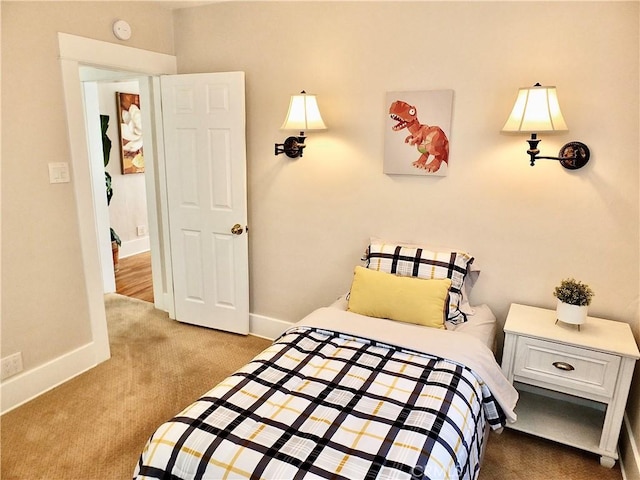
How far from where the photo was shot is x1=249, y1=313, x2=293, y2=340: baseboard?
337 cm

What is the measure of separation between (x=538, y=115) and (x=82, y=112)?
261 cm

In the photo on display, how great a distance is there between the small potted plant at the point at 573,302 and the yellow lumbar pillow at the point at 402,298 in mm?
544

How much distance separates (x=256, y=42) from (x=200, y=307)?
2.03 m

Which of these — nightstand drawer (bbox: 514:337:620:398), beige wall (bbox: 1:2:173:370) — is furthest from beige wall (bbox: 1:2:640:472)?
nightstand drawer (bbox: 514:337:620:398)

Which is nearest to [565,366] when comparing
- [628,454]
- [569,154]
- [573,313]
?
[573,313]

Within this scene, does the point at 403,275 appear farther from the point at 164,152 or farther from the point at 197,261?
the point at 164,152

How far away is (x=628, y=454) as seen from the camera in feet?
6.74

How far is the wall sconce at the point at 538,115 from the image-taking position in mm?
2158

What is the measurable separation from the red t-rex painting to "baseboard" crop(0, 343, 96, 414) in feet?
8.11

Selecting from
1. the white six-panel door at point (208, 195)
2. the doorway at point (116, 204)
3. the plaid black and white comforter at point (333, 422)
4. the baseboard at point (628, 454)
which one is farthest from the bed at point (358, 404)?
the doorway at point (116, 204)

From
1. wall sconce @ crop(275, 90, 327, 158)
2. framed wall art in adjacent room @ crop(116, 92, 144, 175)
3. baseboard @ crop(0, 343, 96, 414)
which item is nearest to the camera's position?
baseboard @ crop(0, 343, 96, 414)

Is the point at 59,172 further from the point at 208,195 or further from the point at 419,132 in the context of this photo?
the point at 419,132

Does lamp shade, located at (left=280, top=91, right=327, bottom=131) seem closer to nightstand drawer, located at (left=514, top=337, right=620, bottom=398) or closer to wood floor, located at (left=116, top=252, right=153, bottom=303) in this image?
nightstand drawer, located at (left=514, top=337, right=620, bottom=398)

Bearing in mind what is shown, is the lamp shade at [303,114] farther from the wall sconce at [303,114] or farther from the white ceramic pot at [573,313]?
the white ceramic pot at [573,313]
